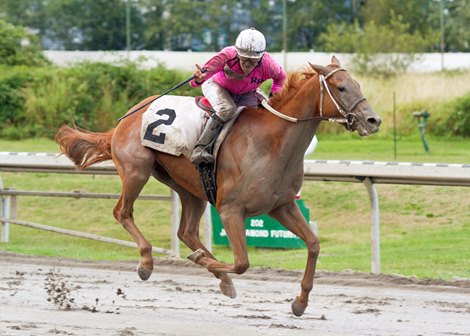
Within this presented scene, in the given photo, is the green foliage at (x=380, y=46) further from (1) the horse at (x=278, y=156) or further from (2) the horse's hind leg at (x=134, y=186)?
(1) the horse at (x=278, y=156)

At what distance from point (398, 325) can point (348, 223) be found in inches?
248

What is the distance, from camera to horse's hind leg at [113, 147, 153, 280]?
27.0ft

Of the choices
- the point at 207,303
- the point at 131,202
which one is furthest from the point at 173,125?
the point at 207,303

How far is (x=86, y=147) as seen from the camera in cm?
909

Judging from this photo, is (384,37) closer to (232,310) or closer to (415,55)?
(415,55)

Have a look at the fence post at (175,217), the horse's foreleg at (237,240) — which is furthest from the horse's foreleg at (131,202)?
the fence post at (175,217)

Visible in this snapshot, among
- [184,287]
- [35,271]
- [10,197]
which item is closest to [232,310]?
[184,287]

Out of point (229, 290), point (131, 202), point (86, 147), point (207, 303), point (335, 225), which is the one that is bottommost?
point (335, 225)

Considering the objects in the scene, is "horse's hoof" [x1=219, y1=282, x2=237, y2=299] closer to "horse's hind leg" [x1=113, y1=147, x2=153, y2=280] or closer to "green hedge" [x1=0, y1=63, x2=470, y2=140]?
"horse's hind leg" [x1=113, y1=147, x2=153, y2=280]

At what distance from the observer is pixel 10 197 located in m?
13.0

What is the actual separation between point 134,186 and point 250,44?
1588 millimetres

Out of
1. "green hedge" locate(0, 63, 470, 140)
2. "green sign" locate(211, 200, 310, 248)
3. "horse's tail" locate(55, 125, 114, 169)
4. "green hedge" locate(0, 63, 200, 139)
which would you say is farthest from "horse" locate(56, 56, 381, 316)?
"green hedge" locate(0, 63, 200, 139)

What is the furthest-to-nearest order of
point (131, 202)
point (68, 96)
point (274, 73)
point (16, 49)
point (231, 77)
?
point (16, 49) → point (68, 96) → point (131, 202) → point (274, 73) → point (231, 77)

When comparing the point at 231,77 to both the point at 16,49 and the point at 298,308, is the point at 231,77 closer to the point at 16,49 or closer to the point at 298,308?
the point at 298,308
